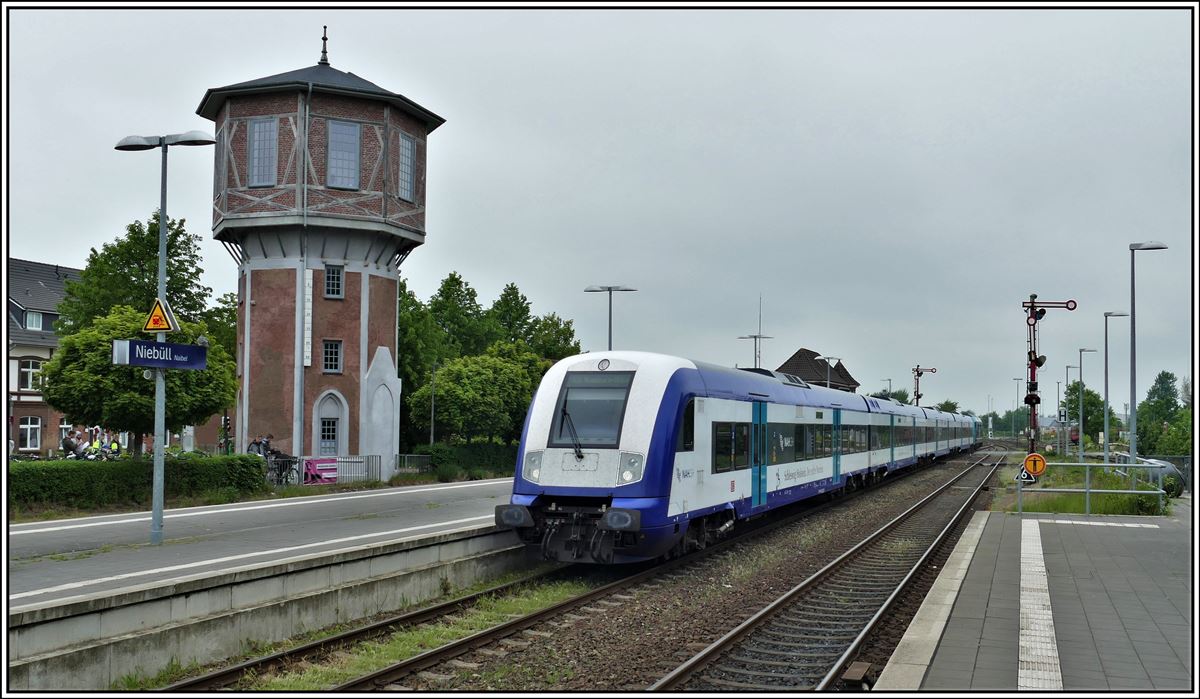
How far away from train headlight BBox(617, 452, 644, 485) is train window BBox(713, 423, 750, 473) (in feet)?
8.33

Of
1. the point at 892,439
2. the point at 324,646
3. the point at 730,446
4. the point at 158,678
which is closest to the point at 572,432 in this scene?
the point at 730,446

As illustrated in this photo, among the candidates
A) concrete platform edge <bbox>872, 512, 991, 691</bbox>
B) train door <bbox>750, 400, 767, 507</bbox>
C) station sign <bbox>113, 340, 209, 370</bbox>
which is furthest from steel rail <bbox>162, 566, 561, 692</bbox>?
station sign <bbox>113, 340, 209, 370</bbox>

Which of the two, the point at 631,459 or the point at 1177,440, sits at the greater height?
the point at 631,459

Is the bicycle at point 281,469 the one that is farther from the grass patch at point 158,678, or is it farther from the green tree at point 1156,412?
the green tree at point 1156,412

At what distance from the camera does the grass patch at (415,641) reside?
8750 millimetres

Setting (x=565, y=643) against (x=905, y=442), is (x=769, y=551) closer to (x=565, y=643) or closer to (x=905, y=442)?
(x=565, y=643)

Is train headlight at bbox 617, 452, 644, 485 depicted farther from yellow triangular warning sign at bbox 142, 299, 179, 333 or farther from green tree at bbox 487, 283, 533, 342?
green tree at bbox 487, 283, 533, 342

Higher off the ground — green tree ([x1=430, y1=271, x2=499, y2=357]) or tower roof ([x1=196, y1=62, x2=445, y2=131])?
tower roof ([x1=196, y1=62, x2=445, y2=131])

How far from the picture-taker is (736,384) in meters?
17.4

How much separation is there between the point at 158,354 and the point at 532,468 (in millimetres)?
6441

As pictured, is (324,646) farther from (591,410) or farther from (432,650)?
(591,410)

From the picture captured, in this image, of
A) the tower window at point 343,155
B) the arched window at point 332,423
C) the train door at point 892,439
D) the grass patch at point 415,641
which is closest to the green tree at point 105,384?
the arched window at point 332,423

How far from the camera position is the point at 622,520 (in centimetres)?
1294

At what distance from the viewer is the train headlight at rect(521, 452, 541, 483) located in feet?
45.9
